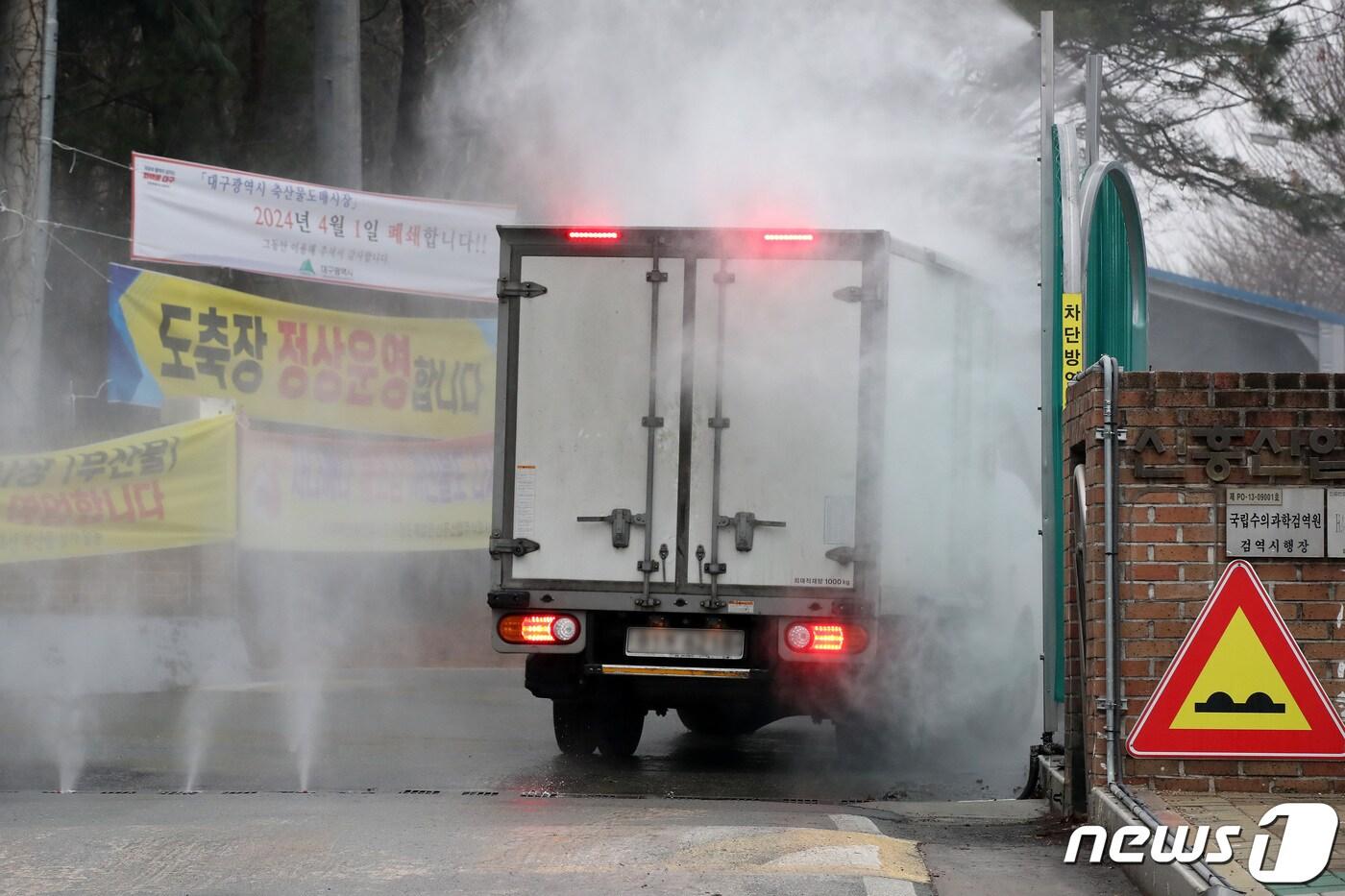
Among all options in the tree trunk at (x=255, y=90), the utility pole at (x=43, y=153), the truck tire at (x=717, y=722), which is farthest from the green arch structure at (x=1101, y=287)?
the tree trunk at (x=255, y=90)

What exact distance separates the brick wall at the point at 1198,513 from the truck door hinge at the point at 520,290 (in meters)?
3.49

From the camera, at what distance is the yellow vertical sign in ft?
25.9

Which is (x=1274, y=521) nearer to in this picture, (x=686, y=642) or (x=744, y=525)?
(x=744, y=525)

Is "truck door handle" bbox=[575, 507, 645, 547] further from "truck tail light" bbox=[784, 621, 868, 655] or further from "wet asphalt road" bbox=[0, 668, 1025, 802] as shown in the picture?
"wet asphalt road" bbox=[0, 668, 1025, 802]

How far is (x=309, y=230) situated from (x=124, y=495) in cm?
316

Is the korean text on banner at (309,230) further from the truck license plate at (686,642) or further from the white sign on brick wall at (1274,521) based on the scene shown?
the white sign on brick wall at (1274,521)

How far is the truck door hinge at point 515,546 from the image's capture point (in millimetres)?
9062

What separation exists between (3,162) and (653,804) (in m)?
Answer: 9.77

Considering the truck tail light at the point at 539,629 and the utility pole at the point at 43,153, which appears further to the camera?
the utility pole at the point at 43,153

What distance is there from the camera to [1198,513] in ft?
21.3

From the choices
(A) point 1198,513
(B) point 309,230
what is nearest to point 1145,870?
(A) point 1198,513

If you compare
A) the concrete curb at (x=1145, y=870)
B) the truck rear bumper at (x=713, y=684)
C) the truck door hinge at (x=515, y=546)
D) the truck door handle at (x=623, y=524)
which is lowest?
the concrete curb at (x=1145, y=870)

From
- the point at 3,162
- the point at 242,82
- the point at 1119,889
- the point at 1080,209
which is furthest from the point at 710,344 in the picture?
the point at 242,82

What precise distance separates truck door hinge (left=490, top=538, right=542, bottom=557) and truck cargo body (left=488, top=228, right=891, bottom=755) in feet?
0.05
